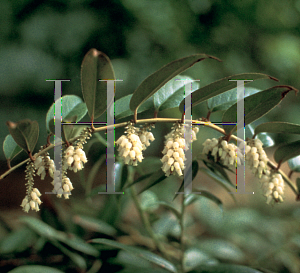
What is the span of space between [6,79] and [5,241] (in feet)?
4.93

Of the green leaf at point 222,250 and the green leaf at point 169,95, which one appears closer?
the green leaf at point 169,95

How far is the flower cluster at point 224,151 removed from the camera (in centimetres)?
51

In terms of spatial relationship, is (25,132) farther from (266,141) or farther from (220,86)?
(266,141)

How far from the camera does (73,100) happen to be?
0.60m

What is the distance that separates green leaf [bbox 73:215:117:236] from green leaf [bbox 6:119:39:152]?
1.67 feet

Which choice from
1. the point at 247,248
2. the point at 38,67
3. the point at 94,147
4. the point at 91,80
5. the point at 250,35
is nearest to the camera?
the point at 91,80

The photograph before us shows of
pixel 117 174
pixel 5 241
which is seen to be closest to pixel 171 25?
pixel 117 174

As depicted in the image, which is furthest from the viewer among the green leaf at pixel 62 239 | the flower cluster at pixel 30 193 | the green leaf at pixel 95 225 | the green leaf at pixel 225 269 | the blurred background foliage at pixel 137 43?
the blurred background foliage at pixel 137 43

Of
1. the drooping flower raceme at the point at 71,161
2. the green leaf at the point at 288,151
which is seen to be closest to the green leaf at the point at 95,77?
the drooping flower raceme at the point at 71,161

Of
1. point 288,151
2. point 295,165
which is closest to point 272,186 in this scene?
point 288,151

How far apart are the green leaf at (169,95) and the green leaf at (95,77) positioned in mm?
142

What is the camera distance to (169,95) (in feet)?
1.93

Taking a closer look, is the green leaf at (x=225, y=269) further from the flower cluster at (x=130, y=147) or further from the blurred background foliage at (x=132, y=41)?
the blurred background foliage at (x=132, y=41)

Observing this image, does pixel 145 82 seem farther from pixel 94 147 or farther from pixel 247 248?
pixel 94 147
